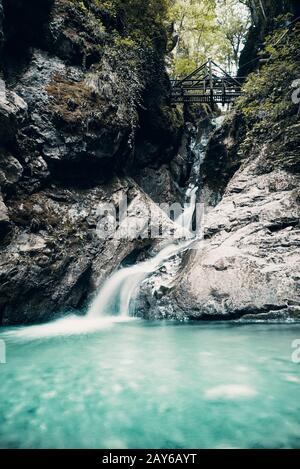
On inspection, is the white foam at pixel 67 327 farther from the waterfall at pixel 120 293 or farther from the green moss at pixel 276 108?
the green moss at pixel 276 108

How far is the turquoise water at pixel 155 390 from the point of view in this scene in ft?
9.70

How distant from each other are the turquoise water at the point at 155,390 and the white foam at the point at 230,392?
0.5 inches

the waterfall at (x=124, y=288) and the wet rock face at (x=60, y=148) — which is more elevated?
the wet rock face at (x=60, y=148)

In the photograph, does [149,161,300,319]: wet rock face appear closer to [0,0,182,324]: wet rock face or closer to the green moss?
the green moss

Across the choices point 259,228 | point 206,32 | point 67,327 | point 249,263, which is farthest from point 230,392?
point 206,32

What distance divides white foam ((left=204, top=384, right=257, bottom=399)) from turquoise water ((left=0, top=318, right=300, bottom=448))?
0.01 m

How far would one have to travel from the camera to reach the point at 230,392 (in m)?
3.89

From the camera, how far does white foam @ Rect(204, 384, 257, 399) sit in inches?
149

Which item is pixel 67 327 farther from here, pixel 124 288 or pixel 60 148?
pixel 60 148

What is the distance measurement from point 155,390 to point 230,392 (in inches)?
35.8

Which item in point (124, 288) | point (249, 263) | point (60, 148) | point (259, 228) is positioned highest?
point (60, 148)

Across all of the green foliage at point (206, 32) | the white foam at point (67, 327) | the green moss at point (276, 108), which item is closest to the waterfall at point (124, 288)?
the white foam at point (67, 327)
